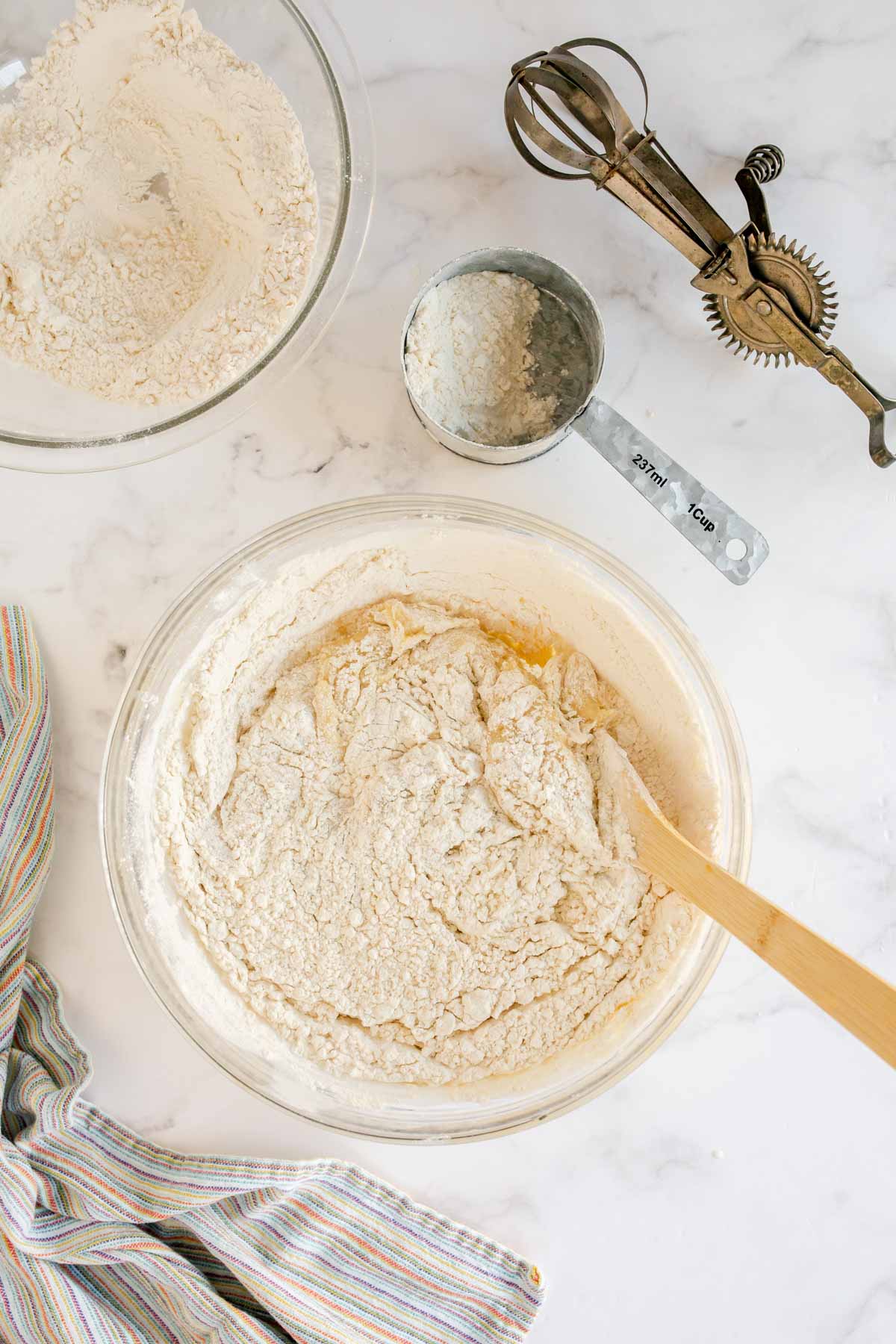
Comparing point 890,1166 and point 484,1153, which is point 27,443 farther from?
point 890,1166

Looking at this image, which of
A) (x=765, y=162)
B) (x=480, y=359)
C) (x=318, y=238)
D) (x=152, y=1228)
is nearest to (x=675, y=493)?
(x=480, y=359)

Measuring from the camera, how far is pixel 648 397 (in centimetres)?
132

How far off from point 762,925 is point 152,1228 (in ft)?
3.08

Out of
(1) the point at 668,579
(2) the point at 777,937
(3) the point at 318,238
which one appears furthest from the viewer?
(1) the point at 668,579

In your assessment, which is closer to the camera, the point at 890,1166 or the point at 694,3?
the point at 694,3

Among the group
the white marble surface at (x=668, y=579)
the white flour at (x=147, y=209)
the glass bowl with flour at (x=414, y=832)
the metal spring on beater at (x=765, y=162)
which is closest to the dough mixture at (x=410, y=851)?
the glass bowl with flour at (x=414, y=832)

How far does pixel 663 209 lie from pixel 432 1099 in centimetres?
111

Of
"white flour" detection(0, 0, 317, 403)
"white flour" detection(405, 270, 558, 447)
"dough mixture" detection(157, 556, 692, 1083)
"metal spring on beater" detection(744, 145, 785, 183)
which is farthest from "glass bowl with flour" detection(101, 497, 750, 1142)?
"metal spring on beater" detection(744, 145, 785, 183)

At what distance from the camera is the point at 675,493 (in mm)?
1209

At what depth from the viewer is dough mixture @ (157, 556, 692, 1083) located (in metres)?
1.22

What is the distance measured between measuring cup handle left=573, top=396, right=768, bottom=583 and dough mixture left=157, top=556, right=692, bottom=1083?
0.23 meters

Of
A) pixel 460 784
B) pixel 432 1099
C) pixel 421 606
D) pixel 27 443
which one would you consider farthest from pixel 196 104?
pixel 432 1099

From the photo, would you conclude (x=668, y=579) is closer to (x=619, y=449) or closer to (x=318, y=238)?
(x=619, y=449)

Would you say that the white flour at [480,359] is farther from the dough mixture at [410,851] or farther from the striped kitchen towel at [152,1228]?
the striped kitchen towel at [152,1228]
